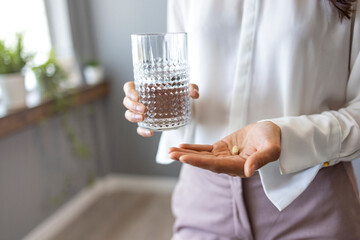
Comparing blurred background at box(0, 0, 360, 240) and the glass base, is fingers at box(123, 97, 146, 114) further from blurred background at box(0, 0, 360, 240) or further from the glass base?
blurred background at box(0, 0, 360, 240)

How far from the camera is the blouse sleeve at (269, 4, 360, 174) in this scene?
0.66 m

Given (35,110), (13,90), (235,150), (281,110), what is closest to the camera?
(235,150)

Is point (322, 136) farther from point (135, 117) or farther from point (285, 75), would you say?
point (135, 117)

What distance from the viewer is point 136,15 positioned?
2.06m

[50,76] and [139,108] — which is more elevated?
[139,108]

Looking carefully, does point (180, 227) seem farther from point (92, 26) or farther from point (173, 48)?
point (92, 26)

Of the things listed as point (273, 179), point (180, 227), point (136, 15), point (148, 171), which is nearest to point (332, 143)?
Answer: point (273, 179)

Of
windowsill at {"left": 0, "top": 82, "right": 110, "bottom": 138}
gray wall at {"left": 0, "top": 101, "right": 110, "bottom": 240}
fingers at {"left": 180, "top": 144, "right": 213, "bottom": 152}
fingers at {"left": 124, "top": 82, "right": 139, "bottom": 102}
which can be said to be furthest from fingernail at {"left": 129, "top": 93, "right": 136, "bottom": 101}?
gray wall at {"left": 0, "top": 101, "right": 110, "bottom": 240}

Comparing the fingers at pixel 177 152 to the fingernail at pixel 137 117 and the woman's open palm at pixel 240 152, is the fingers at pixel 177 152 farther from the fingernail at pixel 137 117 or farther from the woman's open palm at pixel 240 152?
the fingernail at pixel 137 117

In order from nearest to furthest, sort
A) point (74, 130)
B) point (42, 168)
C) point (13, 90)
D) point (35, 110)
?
point (13, 90) < point (35, 110) < point (42, 168) < point (74, 130)

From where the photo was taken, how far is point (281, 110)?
0.77 meters

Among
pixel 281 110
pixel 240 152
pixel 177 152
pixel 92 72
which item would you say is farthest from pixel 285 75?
pixel 92 72

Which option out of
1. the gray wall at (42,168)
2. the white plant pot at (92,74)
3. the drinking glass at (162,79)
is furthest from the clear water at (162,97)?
the white plant pot at (92,74)

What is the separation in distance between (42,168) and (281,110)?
150 centimetres
